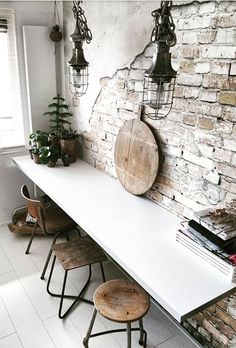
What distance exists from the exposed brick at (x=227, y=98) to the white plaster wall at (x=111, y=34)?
71 centimetres

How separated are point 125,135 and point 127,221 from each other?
70cm

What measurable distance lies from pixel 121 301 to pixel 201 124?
1.10m

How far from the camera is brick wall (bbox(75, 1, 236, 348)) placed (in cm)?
157

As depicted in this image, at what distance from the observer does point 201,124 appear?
1.75m

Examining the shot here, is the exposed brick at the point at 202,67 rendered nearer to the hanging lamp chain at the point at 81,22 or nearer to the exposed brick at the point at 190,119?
the exposed brick at the point at 190,119

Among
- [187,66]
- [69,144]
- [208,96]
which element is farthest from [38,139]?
[208,96]

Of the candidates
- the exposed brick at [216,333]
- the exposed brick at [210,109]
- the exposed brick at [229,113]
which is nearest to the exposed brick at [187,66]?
the exposed brick at [210,109]

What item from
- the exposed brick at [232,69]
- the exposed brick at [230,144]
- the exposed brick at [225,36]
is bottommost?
the exposed brick at [230,144]

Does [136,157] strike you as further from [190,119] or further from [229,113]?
[229,113]

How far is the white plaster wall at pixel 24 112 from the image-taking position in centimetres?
284

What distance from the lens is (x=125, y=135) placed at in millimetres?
2340

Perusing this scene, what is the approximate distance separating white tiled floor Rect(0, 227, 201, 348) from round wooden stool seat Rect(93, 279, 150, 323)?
1.48ft

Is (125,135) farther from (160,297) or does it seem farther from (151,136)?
(160,297)

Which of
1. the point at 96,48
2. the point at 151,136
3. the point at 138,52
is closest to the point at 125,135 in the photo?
the point at 151,136
